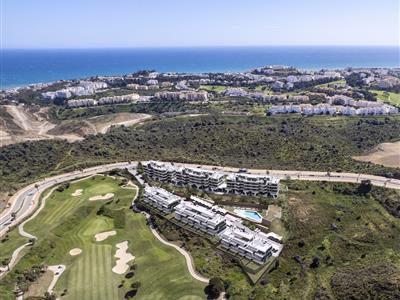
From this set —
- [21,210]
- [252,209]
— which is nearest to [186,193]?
[252,209]

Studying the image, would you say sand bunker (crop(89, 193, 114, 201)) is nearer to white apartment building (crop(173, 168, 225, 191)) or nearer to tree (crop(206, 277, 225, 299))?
white apartment building (crop(173, 168, 225, 191))

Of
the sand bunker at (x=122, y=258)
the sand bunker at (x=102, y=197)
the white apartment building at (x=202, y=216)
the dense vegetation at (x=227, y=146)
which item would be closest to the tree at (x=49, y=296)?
the sand bunker at (x=122, y=258)

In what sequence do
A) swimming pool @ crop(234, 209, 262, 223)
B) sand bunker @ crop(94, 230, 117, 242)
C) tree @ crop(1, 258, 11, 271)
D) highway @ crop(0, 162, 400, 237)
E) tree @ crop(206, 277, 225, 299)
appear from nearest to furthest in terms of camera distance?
tree @ crop(206, 277, 225, 299) < tree @ crop(1, 258, 11, 271) < sand bunker @ crop(94, 230, 117, 242) < swimming pool @ crop(234, 209, 262, 223) < highway @ crop(0, 162, 400, 237)

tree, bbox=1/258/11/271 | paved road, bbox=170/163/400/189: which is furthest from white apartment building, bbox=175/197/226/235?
tree, bbox=1/258/11/271

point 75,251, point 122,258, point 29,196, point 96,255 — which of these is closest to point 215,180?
point 122,258

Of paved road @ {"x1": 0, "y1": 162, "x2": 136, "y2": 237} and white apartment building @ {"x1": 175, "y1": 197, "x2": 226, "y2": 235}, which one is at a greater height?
white apartment building @ {"x1": 175, "y1": 197, "x2": 226, "y2": 235}

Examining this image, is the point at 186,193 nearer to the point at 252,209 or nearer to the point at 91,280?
the point at 252,209
